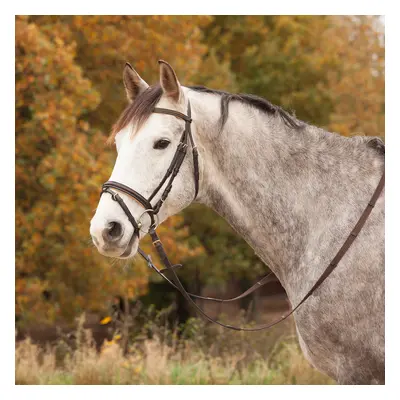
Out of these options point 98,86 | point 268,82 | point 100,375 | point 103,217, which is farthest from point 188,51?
point 103,217

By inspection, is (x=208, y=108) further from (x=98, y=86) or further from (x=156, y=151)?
(x=98, y=86)

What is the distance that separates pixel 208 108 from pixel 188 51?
667 cm

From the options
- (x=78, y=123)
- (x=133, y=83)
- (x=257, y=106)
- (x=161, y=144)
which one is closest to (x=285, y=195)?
(x=257, y=106)

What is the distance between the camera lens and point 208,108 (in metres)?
3.78

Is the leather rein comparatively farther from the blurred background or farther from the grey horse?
the blurred background

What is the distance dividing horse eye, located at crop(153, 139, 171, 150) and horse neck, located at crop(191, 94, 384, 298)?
0.87 ft

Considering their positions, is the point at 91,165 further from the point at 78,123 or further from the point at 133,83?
the point at 133,83

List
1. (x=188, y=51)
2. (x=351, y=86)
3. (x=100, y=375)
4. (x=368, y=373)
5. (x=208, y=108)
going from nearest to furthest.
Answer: (x=368, y=373) < (x=208, y=108) < (x=100, y=375) < (x=188, y=51) < (x=351, y=86)

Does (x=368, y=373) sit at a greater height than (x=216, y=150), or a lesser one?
lesser

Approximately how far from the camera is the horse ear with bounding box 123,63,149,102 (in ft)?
12.6

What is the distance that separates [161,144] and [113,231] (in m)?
0.65

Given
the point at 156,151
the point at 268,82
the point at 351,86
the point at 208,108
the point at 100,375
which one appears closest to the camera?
the point at 156,151

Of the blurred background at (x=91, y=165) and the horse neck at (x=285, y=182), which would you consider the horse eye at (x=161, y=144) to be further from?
the blurred background at (x=91, y=165)

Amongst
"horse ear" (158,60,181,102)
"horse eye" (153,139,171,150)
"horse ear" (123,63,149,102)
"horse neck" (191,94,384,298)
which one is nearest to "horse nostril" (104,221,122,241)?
"horse eye" (153,139,171,150)
